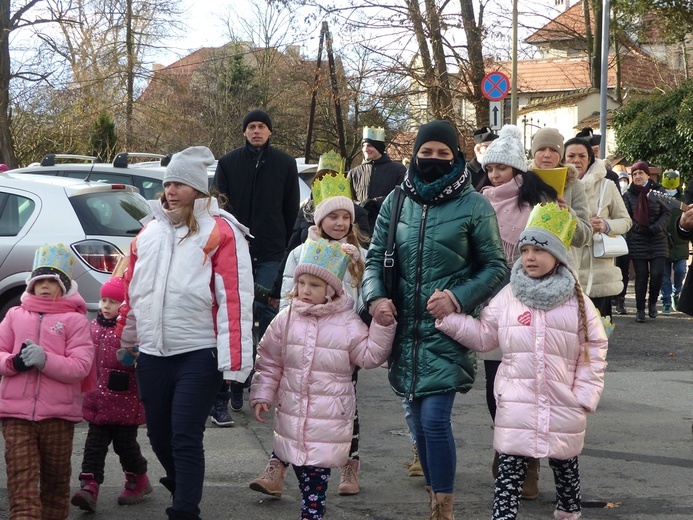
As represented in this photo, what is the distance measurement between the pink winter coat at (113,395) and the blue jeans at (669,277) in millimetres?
10237

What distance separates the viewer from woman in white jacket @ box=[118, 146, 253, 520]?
4.60m

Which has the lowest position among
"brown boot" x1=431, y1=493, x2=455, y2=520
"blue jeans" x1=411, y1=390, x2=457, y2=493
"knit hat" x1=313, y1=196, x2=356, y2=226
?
"brown boot" x1=431, y1=493, x2=455, y2=520

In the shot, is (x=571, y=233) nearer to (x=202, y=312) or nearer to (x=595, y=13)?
(x=202, y=312)

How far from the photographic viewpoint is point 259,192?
7.59 meters

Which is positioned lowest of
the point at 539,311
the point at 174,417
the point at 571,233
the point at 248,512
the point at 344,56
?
the point at 248,512

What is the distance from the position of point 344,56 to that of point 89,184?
20.0 m

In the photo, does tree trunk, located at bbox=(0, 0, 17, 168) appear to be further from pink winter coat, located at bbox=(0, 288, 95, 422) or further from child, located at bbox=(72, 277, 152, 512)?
pink winter coat, located at bbox=(0, 288, 95, 422)

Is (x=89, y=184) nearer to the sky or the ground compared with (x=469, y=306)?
nearer to the sky

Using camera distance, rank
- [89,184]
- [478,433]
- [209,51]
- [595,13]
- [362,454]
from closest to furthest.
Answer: [362,454] < [478,433] < [89,184] < [595,13] < [209,51]

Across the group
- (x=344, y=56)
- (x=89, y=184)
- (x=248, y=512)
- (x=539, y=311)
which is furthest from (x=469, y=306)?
(x=344, y=56)

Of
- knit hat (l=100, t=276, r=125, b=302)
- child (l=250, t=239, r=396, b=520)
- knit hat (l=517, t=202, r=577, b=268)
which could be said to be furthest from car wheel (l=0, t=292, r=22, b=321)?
knit hat (l=517, t=202, r=577, b=268)

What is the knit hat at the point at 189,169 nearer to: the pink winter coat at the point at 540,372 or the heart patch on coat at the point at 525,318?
the pink winter coat at the point at 540,372

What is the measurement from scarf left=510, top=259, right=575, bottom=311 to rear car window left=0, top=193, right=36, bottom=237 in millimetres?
4897

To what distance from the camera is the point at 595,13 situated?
34.7m
